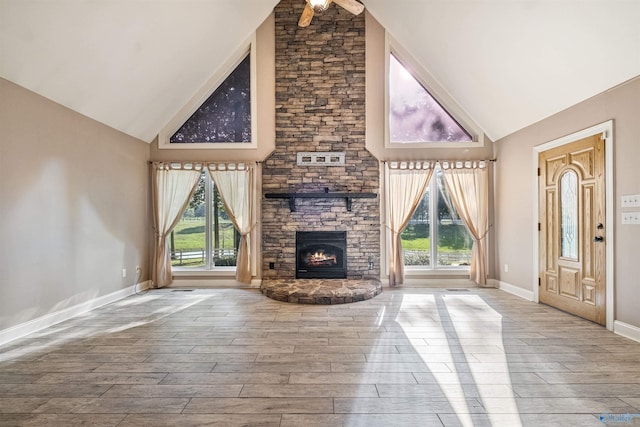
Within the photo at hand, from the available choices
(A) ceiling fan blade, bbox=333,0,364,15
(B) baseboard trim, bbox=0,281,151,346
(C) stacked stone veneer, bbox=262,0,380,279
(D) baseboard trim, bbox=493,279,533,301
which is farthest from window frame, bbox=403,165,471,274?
(B) baseboard trim, bbox=0,281,151,346

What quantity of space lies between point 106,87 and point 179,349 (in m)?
3.41

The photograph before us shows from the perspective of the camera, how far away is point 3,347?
297cm

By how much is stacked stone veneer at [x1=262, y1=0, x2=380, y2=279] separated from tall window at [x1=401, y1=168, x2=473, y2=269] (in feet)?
2.22

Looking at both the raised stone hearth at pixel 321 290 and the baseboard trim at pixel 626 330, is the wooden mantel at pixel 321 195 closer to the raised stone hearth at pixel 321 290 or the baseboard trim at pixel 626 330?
the raised stone hearth at pixel 321 290

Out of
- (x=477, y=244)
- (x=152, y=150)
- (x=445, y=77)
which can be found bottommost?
(x=477, y=244)

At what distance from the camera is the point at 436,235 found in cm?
566

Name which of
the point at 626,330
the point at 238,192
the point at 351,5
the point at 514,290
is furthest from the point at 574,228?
the point at 238,192

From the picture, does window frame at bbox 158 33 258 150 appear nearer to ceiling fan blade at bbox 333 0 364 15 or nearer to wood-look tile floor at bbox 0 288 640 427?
ceiling fan blade at bbox 333 0 364 15

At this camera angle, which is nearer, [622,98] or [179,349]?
[179,349]

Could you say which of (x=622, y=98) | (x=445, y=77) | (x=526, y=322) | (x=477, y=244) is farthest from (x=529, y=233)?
(x=445, y=77)

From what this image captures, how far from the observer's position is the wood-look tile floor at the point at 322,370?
77.6 inches

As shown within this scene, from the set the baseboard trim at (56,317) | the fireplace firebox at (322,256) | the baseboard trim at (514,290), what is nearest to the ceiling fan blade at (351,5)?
the fireplace firebox at (322,256)

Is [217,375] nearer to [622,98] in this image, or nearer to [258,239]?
[258,239]

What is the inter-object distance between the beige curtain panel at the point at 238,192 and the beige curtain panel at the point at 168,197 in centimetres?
40
